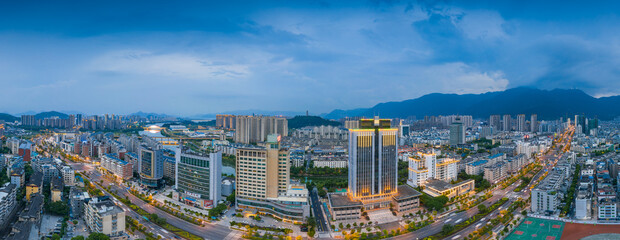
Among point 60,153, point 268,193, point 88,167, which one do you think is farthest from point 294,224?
point 60,153

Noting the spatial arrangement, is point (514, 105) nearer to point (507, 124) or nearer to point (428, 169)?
point (507, 124)

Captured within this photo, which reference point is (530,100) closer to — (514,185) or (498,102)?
(498,102)

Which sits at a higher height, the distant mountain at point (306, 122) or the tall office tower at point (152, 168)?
the distant mountain at point (306, 122)

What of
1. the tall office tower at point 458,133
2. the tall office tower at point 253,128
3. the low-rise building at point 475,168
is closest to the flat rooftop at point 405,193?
the low-rise building at point 475,168

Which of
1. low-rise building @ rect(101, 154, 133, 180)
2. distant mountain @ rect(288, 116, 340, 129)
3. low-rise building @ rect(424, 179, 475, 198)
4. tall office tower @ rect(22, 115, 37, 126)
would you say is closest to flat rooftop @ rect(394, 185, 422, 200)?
low-rise building @ rect(424, 179, 475, 198)

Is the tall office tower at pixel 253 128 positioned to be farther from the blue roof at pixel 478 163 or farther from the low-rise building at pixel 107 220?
the low-rise building at pixel 107 220

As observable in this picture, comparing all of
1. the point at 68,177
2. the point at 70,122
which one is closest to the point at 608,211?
the point at 68,177
